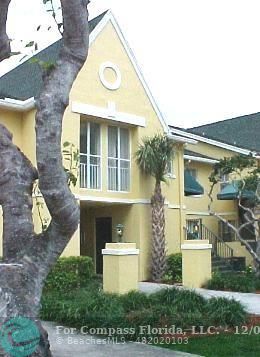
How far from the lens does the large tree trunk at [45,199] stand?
5.81 meters

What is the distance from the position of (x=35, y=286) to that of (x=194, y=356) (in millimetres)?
3438

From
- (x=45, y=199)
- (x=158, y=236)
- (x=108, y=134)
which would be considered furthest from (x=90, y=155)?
(x=45, y=199)

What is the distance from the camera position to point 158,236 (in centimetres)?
2067

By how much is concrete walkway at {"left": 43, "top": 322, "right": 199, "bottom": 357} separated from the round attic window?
1202 cm

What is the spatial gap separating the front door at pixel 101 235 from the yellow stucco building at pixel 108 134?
41 millimetres

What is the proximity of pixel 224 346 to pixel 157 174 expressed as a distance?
11856 millimetres

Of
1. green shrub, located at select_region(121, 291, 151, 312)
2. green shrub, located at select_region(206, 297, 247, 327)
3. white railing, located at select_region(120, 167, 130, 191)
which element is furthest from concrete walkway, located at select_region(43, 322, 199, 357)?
white railing, located at select_region(120, 167, 130, 191)

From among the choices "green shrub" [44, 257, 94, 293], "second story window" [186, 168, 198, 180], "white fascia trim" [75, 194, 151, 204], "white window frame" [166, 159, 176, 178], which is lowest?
"green shrub" [44, 257, 94, 293]

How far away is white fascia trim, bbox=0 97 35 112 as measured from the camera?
18031mm

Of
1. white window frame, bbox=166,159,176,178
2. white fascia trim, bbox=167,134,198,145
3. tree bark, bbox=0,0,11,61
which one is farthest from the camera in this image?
white fascia trim, bbox=167,134,198,145

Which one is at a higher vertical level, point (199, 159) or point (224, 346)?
point (199, 159)

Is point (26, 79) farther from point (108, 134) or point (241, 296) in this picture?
point (241, 296)

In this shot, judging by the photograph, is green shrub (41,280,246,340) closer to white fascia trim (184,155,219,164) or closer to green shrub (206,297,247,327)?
green shrub (206,297,247,327)

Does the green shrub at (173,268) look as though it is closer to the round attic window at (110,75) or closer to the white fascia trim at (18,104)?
the round attic window at (110,75)
